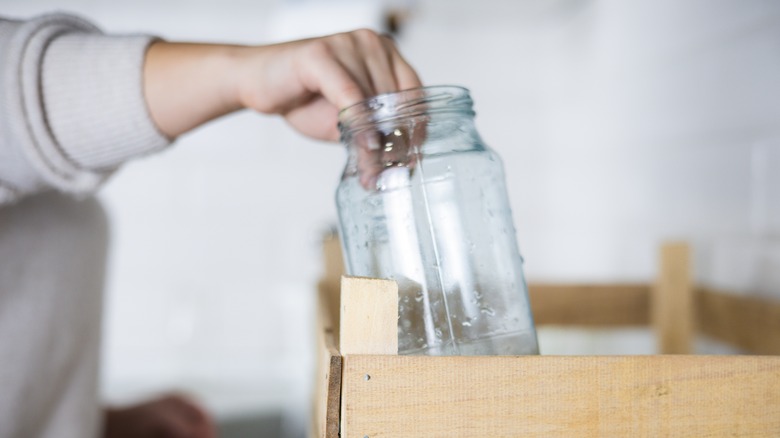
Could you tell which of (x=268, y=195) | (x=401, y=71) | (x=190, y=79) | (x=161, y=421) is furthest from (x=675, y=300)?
(x=268, y=195)

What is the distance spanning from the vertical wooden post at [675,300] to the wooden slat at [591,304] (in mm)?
74

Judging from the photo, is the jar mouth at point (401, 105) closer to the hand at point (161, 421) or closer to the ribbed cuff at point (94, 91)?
the ribbed cuff at point (94, 91)

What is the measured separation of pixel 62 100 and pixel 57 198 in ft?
0.70

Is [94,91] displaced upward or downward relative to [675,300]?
upward

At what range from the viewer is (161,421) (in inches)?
38.4

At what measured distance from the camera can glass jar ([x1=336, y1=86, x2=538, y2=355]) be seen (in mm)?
392

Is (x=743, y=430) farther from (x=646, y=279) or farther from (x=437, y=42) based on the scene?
(x=437, y=42)

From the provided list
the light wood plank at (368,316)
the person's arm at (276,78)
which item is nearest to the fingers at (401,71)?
the person's arm at (276,78)

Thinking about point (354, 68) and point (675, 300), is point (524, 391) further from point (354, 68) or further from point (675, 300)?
point (675, 300)

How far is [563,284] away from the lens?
84cm

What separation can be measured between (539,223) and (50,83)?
1.34 meters

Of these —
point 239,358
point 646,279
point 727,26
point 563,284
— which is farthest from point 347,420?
point 239,358

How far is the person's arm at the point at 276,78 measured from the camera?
46 centimetres

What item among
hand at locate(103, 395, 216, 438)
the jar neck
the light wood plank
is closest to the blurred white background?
hand at locate(103, 395, 216, 438)
